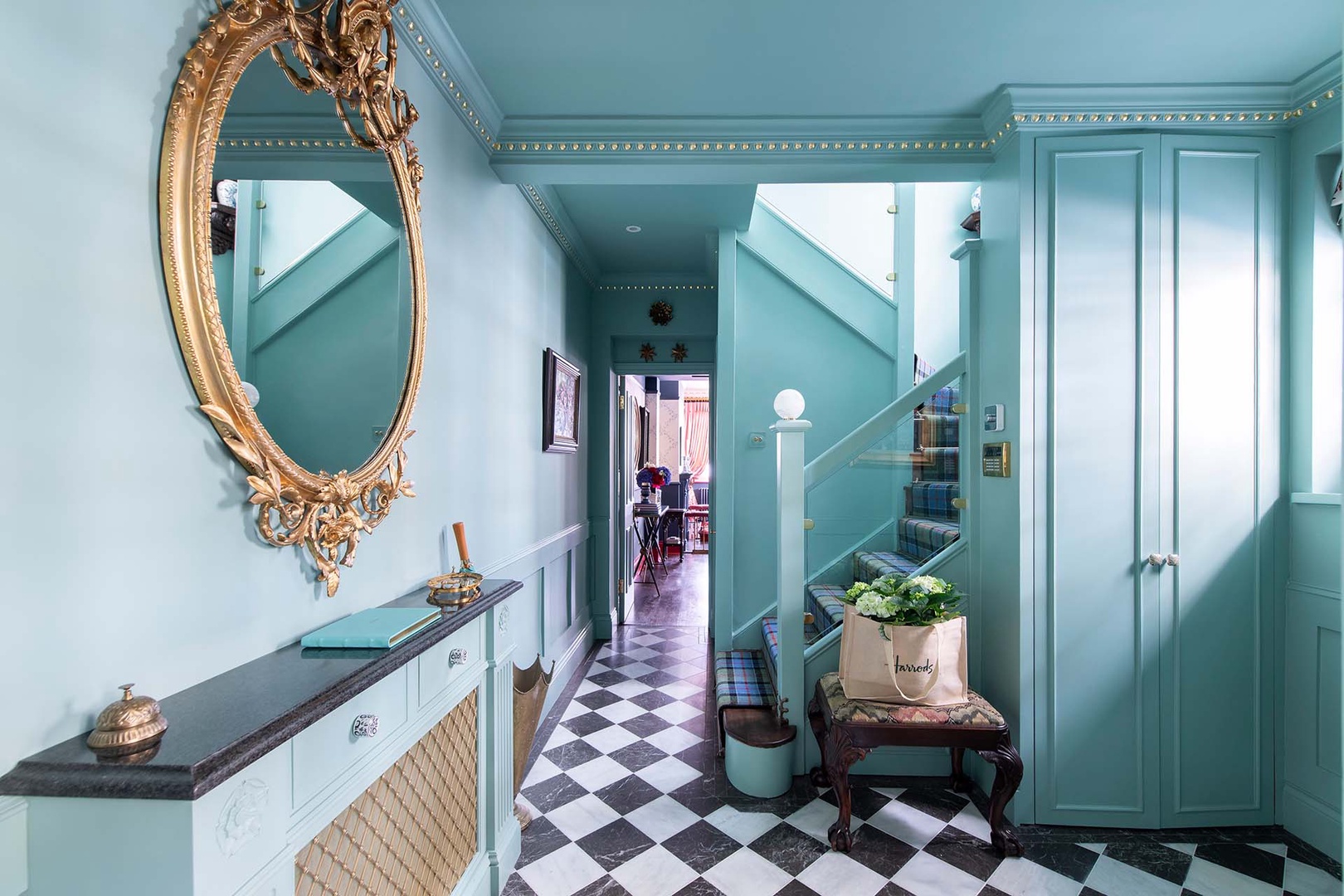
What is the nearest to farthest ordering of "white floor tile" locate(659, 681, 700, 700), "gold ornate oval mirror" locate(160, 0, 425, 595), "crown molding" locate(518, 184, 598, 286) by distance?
1. "gold ornate oval mirror" locate(160, 0, 425, 595)
2. "crown molding" locate(518, 184, 598, 286)
3. "white floor tile" locate(659, 681, 700, 700)

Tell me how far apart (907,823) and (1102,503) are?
1.45m

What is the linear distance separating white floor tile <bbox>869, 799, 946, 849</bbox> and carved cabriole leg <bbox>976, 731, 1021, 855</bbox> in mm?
223

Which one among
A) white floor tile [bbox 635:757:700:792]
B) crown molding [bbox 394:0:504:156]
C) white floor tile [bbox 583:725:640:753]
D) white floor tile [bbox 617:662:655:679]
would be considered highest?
crown molding [bbox 394:0:504:156]

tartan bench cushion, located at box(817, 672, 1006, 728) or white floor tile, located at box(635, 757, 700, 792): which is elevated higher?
tartan bench cushion, located at box(817, 672, 1006, 728)

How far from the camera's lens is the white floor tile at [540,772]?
9.32 ft

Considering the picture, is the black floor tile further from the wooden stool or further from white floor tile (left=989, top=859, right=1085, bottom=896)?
the wooden stool

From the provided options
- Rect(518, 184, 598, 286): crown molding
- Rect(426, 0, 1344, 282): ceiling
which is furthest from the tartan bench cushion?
Rect(518, 184, 598, 286): crown molding

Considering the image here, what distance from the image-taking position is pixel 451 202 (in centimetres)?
226

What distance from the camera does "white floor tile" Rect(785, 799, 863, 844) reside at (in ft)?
8.10

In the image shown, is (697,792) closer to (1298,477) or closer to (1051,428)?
(1051,428)

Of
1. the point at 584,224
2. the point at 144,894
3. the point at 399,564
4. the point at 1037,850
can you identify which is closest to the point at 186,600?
the point at 144,894

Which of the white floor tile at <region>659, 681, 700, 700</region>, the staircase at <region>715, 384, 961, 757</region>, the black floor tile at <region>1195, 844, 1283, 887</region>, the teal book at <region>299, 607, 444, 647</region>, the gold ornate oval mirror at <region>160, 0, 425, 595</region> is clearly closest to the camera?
the gold ornate oval mirror at <region>160, 0, 425, 595</region>

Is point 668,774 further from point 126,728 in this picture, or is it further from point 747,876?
point 126,728

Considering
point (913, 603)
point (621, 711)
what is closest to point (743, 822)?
point (913, 603)
